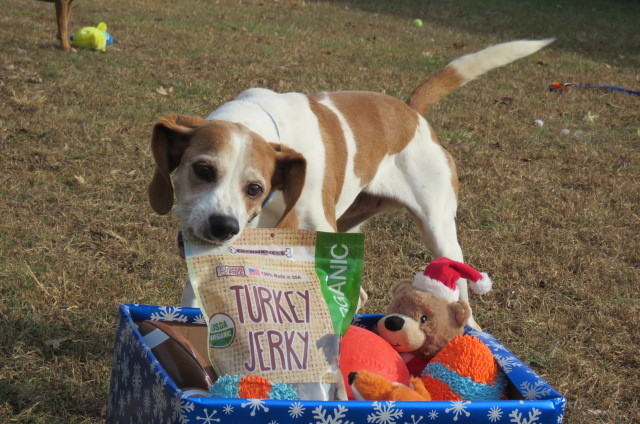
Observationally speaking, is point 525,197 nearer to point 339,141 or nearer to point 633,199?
point 633,199

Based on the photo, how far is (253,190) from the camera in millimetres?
2574

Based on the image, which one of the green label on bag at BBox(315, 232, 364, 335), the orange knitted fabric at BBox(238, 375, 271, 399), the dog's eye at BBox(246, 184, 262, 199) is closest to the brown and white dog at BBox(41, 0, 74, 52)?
the dog's eye at BBox(246, 184, 262, 199)

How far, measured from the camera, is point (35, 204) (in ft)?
14.5

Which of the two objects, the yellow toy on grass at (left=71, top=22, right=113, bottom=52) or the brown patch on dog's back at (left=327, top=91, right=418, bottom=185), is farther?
the yellow toy on grass at (left=71, top=22, right=113, bottom=52)

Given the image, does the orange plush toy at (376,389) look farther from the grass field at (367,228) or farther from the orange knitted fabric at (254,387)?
the grass field at (367,228)

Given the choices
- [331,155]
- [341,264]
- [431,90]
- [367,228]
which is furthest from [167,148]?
[367,228]

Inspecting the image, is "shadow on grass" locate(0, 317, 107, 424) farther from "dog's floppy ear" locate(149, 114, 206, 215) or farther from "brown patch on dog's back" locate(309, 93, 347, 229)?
"brown patch on dog's back" locate(309, 93, 347, 229)

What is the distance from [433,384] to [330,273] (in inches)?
19.1

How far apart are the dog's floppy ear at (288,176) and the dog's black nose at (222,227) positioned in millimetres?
392

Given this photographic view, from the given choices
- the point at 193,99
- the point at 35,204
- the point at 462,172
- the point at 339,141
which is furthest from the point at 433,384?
the point at 193,99

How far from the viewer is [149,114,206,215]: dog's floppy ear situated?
269 centimetres

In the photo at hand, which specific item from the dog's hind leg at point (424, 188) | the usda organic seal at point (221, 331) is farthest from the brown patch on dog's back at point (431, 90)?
the usda organic seal at point (221, 331)

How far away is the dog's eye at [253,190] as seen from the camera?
2557 mm

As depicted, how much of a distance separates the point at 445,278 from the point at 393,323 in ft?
0.94
